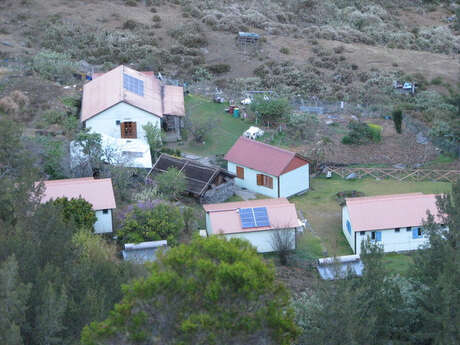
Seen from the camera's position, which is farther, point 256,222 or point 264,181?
point 264,181

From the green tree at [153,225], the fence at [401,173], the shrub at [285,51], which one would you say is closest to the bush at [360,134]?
the fence at [401,173]

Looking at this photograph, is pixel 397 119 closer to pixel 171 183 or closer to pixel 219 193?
pixel 219 193

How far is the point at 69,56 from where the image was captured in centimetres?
5556

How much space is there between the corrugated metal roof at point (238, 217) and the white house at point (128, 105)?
10.8 meters

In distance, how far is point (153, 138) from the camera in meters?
39.6

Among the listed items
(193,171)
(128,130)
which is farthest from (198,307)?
(128,130)

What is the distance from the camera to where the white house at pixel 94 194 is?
1211 inches

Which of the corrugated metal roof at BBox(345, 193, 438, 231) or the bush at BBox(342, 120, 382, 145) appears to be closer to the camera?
the corrugated metal roof at BBox(345, 193, 438, 231)

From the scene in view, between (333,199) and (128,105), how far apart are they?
13.2 m

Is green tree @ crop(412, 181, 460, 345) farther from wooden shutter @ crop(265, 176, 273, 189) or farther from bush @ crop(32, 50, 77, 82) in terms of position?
bush @ crop(32, 50, 77, 82)

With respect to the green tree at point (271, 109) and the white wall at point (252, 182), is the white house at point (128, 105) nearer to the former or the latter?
the green tree at point (271, 109)

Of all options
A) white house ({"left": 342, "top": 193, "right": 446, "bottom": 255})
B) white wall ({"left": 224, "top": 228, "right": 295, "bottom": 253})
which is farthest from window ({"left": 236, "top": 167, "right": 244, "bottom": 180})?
white house ({"left": 342, "top": 193, "right": 446, "bottom": 255})

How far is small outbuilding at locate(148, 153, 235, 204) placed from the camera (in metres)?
35.1

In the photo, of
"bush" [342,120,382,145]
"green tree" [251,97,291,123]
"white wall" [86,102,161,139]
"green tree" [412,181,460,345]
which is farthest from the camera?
"green tree" [251,97,291,123]
